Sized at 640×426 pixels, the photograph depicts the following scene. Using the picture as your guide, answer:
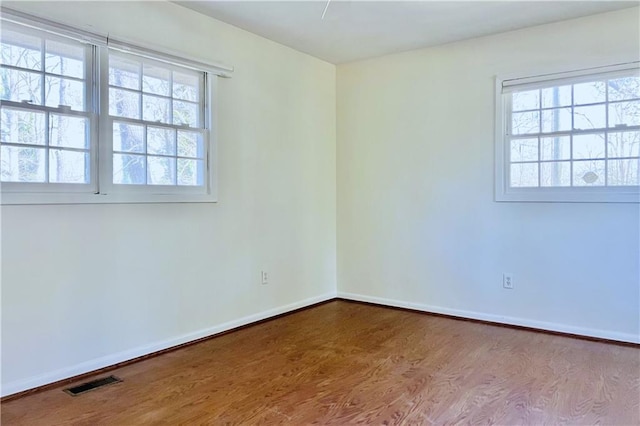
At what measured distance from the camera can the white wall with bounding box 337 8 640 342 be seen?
3494 millimetres

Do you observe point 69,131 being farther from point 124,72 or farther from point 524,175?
point 524,175

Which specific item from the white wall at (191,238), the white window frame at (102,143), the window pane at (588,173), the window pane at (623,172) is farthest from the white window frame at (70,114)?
the window pane at (623,172)

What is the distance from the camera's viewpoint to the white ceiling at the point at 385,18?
130 inches

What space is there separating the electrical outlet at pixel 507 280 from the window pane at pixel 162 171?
2850 mm

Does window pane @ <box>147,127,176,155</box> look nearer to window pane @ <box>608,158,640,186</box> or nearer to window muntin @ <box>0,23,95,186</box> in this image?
window muntin @ <box>0,23,95,186</box>

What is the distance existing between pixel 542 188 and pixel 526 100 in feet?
2.48

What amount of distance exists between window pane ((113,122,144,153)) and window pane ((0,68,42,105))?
1.56 ft

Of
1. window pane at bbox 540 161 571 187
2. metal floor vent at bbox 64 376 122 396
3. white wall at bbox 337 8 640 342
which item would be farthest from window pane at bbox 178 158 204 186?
window pane at bbox 540 161 571 187

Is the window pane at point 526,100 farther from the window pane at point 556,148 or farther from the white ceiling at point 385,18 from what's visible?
the white ceiling at point 385,18

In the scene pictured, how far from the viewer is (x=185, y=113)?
346 cm

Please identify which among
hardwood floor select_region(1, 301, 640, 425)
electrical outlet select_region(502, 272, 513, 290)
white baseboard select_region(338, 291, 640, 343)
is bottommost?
hardwood floor select_region(1, 301, 640, 425)

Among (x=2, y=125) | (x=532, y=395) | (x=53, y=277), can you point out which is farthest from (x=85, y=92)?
(x=532, y=395)

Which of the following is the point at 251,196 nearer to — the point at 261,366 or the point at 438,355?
the point at 261,366

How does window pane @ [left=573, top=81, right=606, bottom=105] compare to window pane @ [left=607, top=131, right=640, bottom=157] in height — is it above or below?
above
